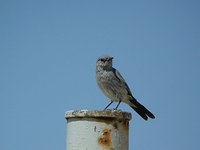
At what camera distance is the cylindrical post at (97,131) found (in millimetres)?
4867

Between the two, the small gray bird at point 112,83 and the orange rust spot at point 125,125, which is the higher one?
the small gray bird at point 112,83

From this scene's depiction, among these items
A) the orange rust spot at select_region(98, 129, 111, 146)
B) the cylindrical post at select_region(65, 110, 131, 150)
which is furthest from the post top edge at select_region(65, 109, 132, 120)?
the orange rust spot at select_region(98, 129, 111, 146)

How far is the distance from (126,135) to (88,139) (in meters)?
0.45

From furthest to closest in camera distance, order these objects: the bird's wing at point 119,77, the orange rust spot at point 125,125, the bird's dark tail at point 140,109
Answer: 1. the bird's wing at point 119,77
2. the bird's dark tail at point 140,109
3. the orange rust spot at point 125,125

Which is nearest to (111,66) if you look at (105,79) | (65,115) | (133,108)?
(105,79)

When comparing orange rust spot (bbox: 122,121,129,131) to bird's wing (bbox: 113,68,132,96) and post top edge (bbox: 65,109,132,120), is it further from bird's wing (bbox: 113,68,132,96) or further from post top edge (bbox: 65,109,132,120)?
bird's wing (bbox: 113,68,132,96)

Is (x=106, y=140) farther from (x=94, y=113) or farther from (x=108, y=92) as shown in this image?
(x=108, y=92)

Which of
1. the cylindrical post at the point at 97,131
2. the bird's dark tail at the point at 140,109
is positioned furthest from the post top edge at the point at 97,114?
the bird's dark tail at the point at 140,109

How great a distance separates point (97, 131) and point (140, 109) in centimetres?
507

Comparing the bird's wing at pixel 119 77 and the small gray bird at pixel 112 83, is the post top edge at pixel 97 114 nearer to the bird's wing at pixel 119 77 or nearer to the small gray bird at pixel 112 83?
the small gray bird at pixel 112 83

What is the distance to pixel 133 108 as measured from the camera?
10.1 metres

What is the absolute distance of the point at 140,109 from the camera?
988 cm

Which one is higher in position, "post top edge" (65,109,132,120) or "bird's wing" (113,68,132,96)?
"bird's wing" (113,68,132,96)

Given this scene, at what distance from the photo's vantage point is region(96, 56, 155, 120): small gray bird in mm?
9664
